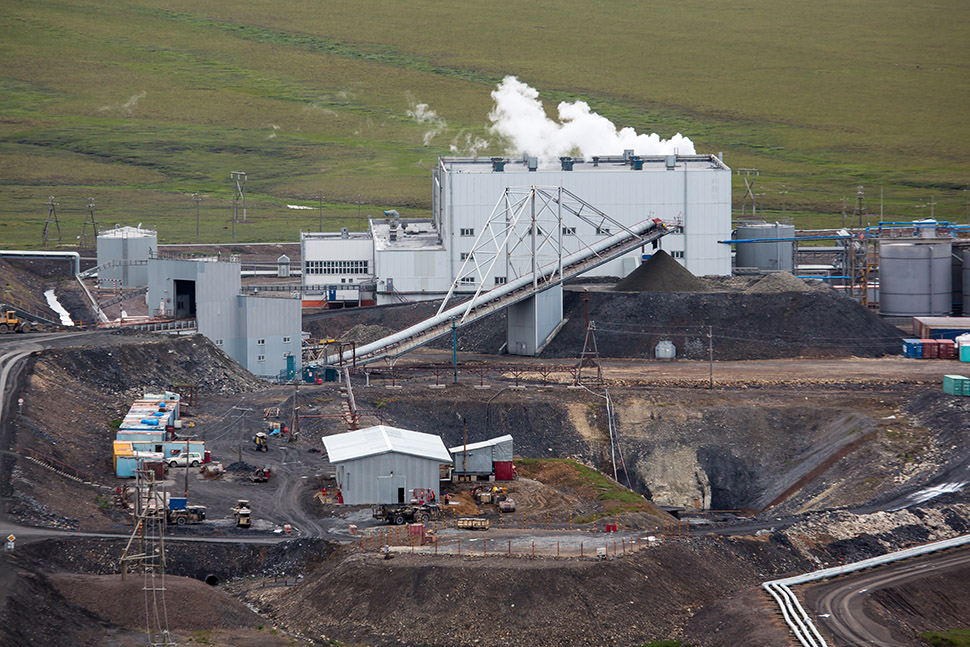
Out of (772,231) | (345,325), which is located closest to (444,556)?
(345,325)

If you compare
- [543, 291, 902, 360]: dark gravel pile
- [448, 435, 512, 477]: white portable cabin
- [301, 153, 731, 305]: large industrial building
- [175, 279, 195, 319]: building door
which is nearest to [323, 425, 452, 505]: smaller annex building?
[448, 435, 512, 477]: white portable cabin

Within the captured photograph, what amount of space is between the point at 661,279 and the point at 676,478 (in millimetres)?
25468

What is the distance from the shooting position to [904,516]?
56688 millimetres

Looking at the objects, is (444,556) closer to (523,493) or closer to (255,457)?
(523,493)

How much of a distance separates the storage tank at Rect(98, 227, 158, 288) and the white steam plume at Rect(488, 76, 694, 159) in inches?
1422

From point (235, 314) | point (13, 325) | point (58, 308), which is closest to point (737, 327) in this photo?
point (235, 314)

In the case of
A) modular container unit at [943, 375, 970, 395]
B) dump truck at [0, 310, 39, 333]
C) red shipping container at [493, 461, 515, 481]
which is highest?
dump truck at [0, 310, 39, 333]

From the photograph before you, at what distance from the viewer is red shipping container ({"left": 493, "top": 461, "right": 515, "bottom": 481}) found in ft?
199

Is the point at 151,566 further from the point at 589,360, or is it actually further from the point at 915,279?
the point at 915,279

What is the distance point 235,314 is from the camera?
83438mm

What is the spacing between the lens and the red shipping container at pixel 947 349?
8656cm

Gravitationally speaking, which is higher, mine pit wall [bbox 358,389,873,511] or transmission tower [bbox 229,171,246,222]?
transmission tower [bbox 229,171,246,222]

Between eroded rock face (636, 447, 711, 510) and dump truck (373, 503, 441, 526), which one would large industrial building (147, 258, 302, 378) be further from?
dump truck (373, 503, 441, 526)

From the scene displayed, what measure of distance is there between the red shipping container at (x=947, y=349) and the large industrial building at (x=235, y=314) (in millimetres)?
37705
